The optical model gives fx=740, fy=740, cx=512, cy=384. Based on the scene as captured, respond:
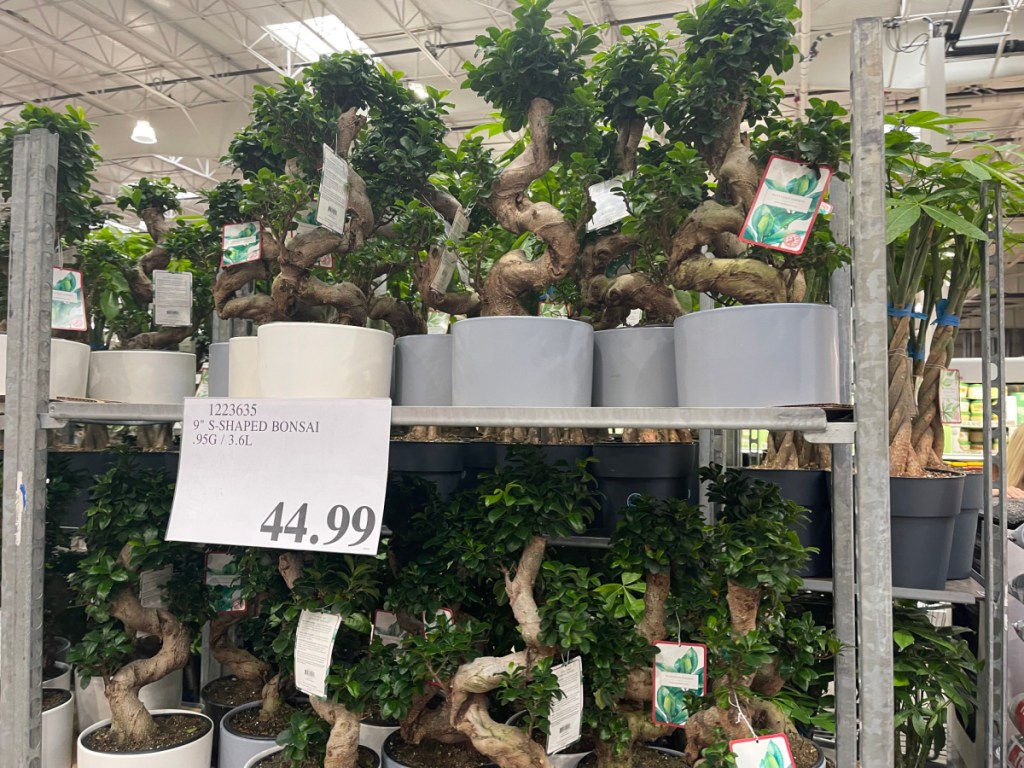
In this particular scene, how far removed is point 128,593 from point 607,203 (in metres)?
1.28

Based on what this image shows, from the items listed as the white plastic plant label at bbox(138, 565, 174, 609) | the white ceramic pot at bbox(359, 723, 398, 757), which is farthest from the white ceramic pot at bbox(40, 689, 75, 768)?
the white ceramic pot at bbox(359, 723, 398, 757)

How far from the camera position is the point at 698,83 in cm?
119

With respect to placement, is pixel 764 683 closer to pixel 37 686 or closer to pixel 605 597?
pixel 605 597

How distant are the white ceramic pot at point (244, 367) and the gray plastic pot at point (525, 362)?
41 cm

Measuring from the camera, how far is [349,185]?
4.49 ft

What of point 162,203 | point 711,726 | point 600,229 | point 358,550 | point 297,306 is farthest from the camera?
point 162,203

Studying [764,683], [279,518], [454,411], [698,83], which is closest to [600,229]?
[698,83]

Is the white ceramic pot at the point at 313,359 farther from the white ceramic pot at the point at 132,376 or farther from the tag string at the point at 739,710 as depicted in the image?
the tag string at the point at 739,710

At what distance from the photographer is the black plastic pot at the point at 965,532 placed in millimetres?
1581

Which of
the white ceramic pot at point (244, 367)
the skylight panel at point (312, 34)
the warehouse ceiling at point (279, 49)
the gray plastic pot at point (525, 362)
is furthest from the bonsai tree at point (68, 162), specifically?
the skylight panel at point (312, 34)

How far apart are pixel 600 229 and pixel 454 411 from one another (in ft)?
1.64

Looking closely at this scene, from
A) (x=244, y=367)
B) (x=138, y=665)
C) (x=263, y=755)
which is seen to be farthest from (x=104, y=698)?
(x=244, y=367)

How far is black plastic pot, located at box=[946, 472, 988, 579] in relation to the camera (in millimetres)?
1581

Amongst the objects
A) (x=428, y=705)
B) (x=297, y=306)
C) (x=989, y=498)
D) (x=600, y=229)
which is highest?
(x=600, y=229)
